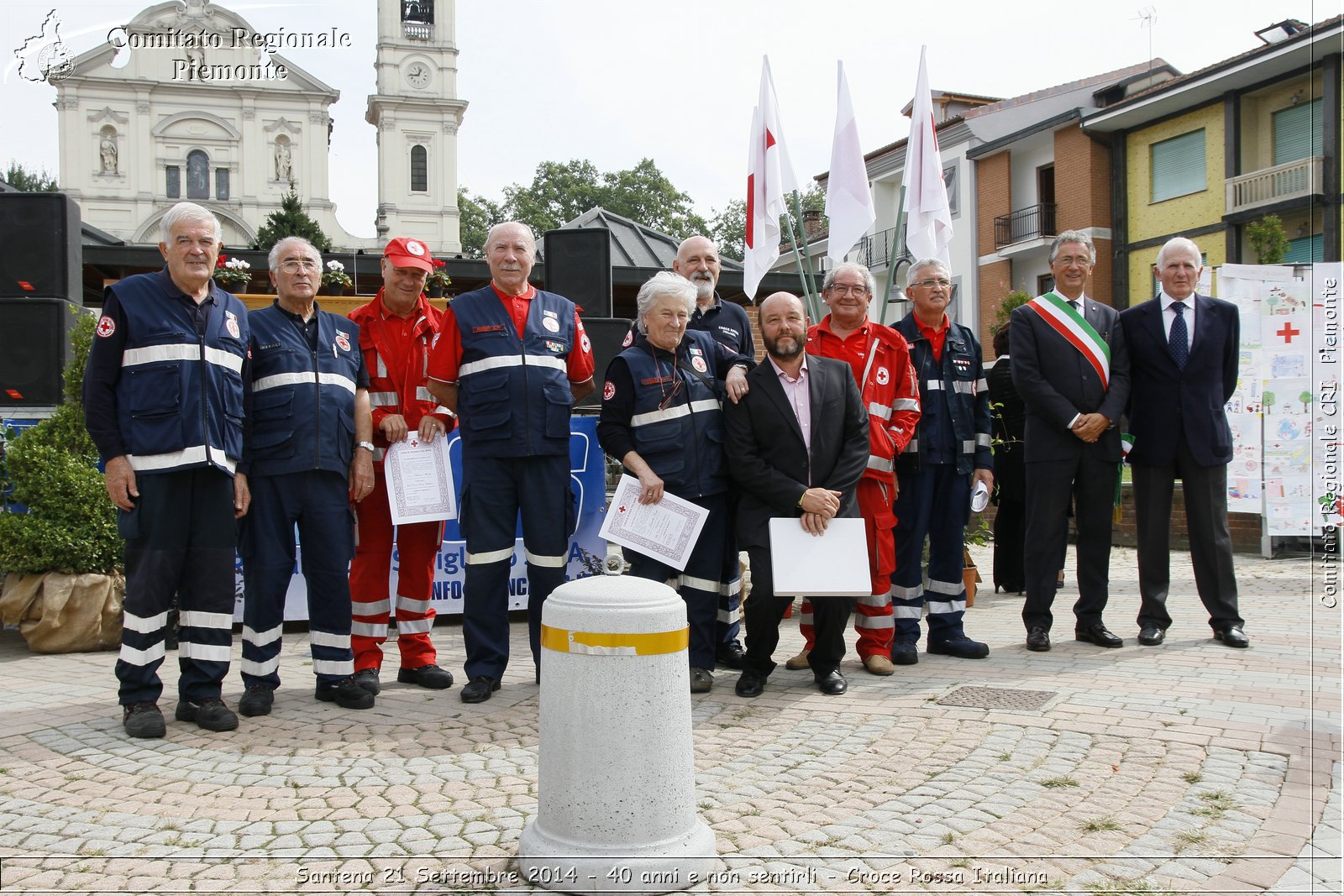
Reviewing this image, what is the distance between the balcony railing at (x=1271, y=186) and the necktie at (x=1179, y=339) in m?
22.8

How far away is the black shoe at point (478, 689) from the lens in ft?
17.3

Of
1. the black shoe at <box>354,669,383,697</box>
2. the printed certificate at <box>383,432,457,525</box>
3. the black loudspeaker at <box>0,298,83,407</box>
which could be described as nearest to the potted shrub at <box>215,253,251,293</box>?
the black loudspeaker at <box>0,298,83,407</box>

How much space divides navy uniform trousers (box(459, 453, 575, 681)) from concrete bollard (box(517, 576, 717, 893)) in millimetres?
2124

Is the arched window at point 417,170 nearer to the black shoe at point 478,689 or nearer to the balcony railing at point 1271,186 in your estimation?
the balcony railing at point 1271,186

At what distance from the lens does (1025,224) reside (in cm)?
3353

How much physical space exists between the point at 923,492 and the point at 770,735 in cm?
207

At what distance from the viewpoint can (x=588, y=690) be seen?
3.21 metres

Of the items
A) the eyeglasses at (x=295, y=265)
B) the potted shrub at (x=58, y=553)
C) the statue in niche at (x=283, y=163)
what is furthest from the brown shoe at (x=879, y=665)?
the statue in niche at (x=283, y=163)

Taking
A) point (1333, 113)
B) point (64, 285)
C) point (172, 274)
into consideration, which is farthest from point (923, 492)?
point (1333, 113)

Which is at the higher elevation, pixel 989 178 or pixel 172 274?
pixel 989 178

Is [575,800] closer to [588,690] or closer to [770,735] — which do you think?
[588,690]

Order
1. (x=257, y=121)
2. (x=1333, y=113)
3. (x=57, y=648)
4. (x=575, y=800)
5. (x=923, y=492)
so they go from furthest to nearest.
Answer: (x=257, y=121) → (x=1333, y=113) → (x=57, y=648) → (x=923, y=492) → (x=575, y=800)

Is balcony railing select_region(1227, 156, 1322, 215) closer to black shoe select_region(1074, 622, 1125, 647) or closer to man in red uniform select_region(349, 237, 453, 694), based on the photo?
black shoe select_region(1074, 622, 1125, 647)

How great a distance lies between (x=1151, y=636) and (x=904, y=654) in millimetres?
1639
